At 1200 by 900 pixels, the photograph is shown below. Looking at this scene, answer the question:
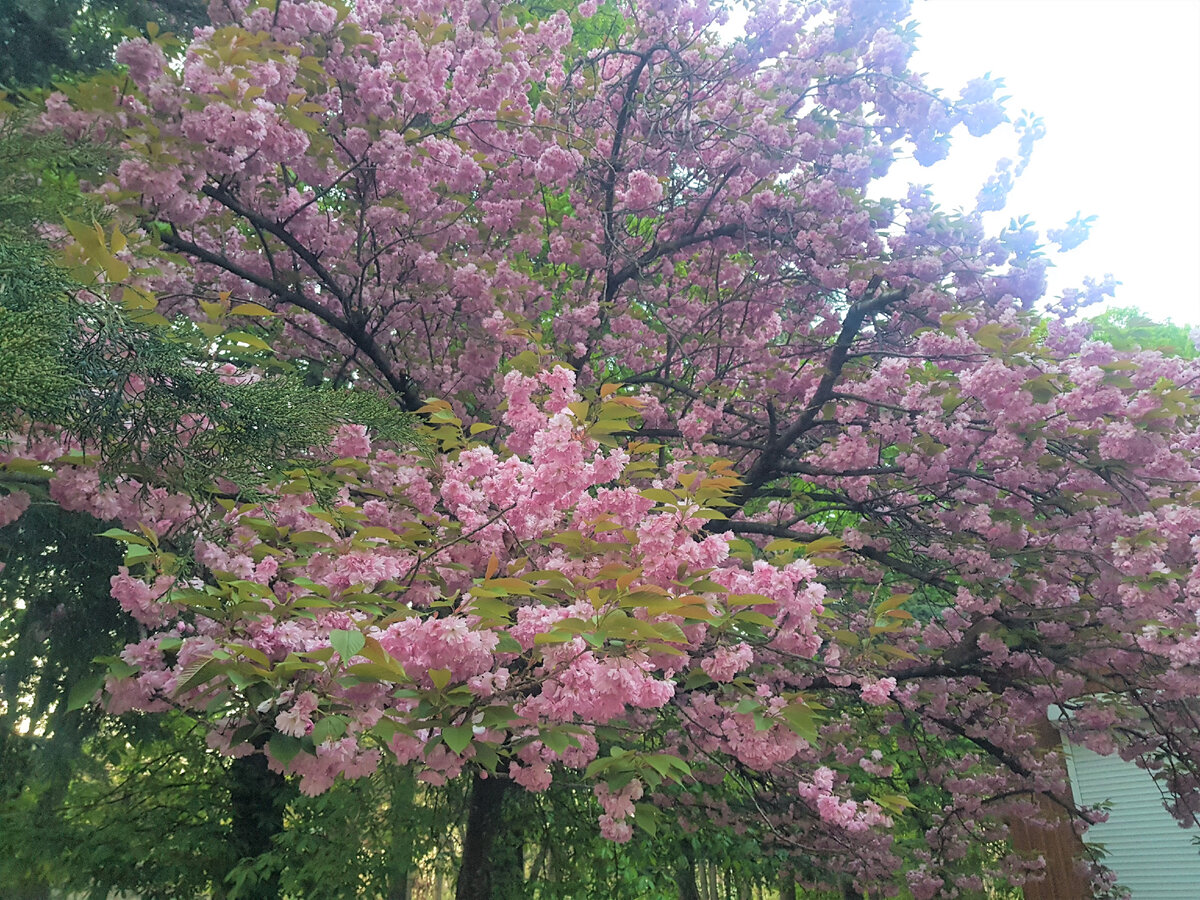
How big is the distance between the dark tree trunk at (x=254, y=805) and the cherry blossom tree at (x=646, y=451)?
2.64 m

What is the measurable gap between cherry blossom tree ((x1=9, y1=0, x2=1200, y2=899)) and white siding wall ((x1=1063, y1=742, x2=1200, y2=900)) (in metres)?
5.45

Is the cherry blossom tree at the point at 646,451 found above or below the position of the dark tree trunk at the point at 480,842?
above

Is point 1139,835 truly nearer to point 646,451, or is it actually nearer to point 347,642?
point 646,451

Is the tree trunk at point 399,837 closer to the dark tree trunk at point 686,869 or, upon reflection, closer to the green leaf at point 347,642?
the dark tree trunk at point 686,869

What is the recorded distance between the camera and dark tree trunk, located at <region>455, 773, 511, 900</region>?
4.84m

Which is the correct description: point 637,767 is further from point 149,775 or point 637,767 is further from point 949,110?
point 149,775

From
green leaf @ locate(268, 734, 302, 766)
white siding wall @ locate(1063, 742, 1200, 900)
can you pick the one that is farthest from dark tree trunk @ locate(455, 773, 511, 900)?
white siding wall @ locate(1063, 742, 1200, 900)

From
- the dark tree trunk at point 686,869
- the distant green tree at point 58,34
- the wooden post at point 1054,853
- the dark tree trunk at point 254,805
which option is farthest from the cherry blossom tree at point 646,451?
the wooden post at point 1054,853

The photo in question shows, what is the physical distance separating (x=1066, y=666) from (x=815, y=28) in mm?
5087

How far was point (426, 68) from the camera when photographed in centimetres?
516

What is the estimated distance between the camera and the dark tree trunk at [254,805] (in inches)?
279

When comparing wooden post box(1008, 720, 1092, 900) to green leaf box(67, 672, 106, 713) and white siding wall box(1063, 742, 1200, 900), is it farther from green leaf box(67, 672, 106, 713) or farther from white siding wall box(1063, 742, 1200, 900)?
green leaf box(67, 672, 106, 713)

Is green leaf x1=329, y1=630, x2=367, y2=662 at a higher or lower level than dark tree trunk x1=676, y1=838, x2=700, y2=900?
higher

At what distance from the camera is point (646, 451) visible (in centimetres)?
394
